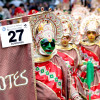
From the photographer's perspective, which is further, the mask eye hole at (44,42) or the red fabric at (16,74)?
the mask eye hole at (44,42)

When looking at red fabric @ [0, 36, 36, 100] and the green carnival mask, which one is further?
the green carnival mask

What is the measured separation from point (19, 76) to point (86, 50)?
4.24 m

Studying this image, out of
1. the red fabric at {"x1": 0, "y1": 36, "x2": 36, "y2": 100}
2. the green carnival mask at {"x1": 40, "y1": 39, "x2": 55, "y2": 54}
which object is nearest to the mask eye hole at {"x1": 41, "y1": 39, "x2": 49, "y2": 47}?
the green carnival mask at {"x1": 40, "y1": 39, "x2": 55, "y2": 54}

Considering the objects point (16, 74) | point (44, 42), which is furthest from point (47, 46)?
point (16, 74)

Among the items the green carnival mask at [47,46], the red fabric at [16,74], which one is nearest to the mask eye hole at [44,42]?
the green carnival mask at [47,46]

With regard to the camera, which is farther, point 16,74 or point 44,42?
point 44,42

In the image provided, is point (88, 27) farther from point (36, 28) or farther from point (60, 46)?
point (36, 28)

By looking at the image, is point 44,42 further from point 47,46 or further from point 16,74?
point 16,74

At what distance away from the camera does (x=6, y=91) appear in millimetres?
4699

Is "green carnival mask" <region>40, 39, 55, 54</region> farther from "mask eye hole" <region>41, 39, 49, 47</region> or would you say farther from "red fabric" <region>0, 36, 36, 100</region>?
"red fabric" <region>0, 36, 36, 100</region>

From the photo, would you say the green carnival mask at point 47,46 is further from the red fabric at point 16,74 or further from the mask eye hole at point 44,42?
the red fabric at point 16,74

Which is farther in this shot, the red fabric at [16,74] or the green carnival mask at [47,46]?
the green carnival mask at [47,46]

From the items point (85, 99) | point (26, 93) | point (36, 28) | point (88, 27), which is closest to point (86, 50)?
point (88, 27)

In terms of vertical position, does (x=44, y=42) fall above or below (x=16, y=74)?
above
